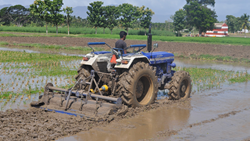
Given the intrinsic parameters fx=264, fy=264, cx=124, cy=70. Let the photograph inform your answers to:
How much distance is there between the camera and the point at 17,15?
89188 millimetres

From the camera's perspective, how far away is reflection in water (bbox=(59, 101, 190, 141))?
5027 mm

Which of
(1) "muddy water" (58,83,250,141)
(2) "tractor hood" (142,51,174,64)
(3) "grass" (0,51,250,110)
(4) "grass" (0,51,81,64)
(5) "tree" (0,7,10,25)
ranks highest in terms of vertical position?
(5) "tree" (0,7,10,25)

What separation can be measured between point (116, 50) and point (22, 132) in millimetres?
3222

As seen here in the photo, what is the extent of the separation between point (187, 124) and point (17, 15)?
93.4m

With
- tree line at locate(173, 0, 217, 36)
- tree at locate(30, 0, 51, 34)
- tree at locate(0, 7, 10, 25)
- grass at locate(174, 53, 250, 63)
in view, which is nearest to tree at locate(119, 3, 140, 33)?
tree line at locate(173, 0, 217, 36)

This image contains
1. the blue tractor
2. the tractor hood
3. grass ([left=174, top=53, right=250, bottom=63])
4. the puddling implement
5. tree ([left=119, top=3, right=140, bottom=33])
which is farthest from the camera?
tree ([left=119, top=3, right=140, bottom=33])

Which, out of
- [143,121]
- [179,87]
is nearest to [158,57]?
[179,87]

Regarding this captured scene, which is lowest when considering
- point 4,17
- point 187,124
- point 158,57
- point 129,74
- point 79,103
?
point 187,124

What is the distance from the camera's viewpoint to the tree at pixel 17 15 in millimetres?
87938

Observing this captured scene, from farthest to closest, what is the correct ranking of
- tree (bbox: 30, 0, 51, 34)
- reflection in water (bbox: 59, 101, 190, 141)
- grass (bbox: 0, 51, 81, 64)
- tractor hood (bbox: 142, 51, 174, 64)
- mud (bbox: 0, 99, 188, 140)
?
1. tree (bbox: 30, 0, 51, 34)
2. grass (bbox: 0, 51, 81, 64)
3. tractor hood (bbox: 142, 51, 174, 64)
4. reflection in water (bbox: 59, 101, 190, 141)
5. mud (bbox: 0, 99, 188, 140)

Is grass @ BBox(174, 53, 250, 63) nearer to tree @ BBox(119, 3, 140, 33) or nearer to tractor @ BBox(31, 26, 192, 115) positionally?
tractor @ BBox(31, 26, 192, 115)

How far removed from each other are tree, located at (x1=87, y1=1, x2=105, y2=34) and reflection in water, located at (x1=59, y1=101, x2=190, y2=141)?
62.1 metres

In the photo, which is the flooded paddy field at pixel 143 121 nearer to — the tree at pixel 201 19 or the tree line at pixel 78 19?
the tree line at pixel 78 19

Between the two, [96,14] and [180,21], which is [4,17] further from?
[180,21]
